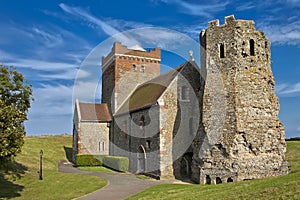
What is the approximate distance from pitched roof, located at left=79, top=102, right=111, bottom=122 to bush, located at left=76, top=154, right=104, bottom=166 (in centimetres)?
494

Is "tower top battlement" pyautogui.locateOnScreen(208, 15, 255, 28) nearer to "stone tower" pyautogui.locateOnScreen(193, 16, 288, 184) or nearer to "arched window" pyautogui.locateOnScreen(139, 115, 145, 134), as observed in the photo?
"stone tower" pyautogui.locateOnScreen(193, 16, 288, 184)

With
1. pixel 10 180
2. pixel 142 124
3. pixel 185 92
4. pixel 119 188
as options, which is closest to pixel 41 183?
pixel 10 180

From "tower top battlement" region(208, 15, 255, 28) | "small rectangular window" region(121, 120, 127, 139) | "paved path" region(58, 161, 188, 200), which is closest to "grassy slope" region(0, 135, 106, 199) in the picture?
"paved path" region(58, 161, 188, 200)

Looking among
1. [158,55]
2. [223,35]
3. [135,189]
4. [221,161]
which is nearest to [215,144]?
[221,161]

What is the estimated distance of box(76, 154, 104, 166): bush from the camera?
30.5m

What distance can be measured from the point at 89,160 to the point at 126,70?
39.8 feet

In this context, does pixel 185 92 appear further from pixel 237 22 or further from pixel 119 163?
pixel 119 163

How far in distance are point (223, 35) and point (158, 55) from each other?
18474 millimetres

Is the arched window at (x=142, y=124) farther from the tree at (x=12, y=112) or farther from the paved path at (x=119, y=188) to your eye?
the tree at (x=12, y=112)

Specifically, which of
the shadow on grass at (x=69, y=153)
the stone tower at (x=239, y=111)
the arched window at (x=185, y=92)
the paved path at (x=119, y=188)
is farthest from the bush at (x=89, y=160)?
the stone tower at (x=239, y=111)

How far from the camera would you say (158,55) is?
3744 cm

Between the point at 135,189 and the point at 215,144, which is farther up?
the point at 215,144

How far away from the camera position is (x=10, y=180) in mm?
21719

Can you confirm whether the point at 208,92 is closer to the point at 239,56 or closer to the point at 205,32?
the point at 239,56
